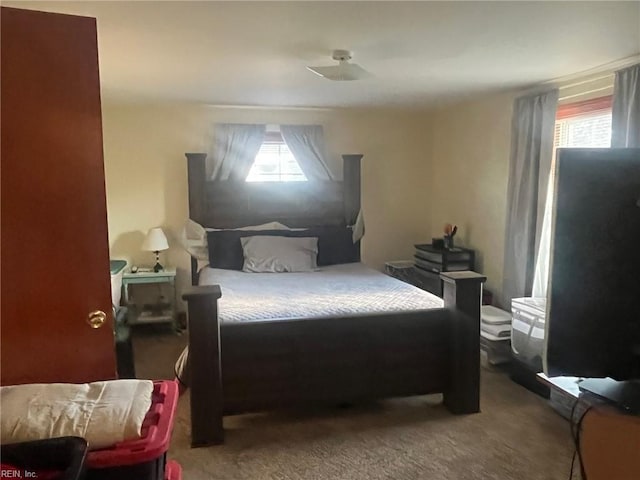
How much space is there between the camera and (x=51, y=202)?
1.50 meters

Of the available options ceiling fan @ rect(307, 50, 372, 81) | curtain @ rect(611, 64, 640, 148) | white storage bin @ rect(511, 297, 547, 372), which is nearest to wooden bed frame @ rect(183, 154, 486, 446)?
white storage bin @ rect(511, 297, 547, 372)

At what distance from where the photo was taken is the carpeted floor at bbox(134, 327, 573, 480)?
2428 mm

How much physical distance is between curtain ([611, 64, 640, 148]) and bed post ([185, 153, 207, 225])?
334 centimetres

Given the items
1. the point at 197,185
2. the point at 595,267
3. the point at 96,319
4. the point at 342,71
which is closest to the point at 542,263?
the point at 342,71

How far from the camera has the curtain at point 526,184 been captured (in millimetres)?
3666

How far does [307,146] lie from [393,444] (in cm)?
308

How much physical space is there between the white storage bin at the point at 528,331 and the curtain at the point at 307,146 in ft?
7.63

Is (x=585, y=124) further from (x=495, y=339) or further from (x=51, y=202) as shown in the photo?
(x=51, y=202)

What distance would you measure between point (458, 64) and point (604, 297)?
200 cm

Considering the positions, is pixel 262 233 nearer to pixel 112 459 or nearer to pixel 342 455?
pixel 342 455

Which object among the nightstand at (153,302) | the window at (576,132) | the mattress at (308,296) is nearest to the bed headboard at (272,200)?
the nightstand at (153,302)

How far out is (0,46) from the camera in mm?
1409

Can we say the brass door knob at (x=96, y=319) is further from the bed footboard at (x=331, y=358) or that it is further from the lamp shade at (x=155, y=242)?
the lamp shade at (x=155, y=242)

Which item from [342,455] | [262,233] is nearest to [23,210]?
[342,455]
